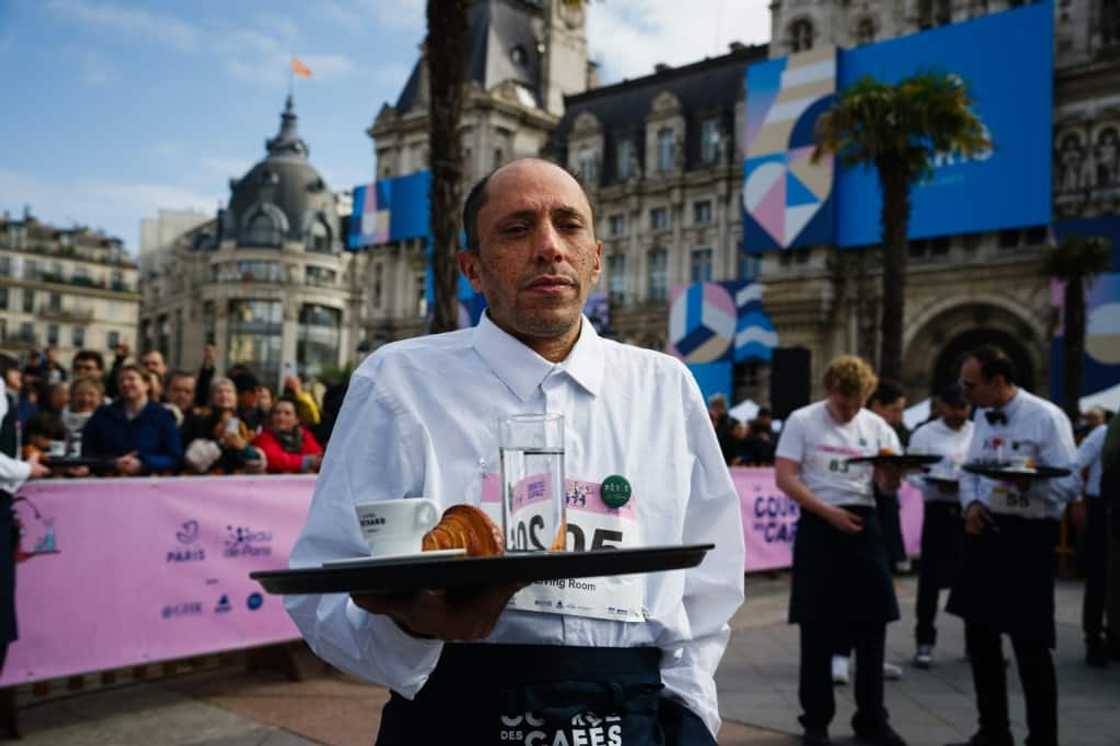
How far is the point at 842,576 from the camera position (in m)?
5.78

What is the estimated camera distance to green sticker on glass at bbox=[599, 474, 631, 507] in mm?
1790

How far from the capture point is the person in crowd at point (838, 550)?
558 centimetres

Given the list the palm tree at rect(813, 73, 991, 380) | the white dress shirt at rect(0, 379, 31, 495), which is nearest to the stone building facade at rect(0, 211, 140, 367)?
the palm tree at rect(813, 73, 991, 380)

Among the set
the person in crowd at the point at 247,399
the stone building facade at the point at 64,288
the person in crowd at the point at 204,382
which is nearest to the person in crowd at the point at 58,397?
the person in crowd at the point at 247,399

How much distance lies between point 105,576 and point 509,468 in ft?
16.8

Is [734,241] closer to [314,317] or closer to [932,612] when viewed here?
[932,612]

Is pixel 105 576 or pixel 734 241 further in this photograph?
Answer: pixel 734 241

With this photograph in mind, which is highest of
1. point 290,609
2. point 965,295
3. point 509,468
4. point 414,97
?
point 414,97

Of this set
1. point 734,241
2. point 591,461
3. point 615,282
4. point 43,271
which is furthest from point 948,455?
point 43,271

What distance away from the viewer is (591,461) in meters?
1.88

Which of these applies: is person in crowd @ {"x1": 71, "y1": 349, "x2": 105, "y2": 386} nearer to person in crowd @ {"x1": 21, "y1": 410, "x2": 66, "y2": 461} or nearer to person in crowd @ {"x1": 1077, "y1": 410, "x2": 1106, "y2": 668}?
person in crowd @ {"x1": 21, "y1": 410, "x2": 66, "y2": 461}

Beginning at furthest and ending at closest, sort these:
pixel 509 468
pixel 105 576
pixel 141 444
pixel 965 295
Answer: pixel 965 295
pixel 141 444
pixel 105 576
pixel 509 468

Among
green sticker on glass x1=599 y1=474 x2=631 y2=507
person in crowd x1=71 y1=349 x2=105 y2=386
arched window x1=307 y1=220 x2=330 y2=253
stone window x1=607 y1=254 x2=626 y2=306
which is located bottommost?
green sticker on glass x1=599 y1=474 x2=631 y2=507

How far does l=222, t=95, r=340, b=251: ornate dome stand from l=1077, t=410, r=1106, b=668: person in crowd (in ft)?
332
